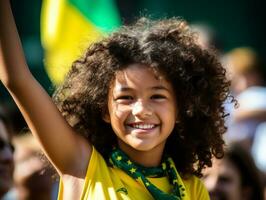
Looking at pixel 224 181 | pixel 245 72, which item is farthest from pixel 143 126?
pixel 245 72

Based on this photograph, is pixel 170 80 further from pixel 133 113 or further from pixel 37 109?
pixel 37 109

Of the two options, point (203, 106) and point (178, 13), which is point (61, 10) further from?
point (178, 13)

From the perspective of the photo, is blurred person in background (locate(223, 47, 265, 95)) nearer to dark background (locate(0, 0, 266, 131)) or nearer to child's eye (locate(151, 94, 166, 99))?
dark background (locate(0, 0, 266, 131))

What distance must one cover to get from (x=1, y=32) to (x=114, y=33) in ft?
2.96

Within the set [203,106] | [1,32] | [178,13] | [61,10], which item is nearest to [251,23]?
[178,13]

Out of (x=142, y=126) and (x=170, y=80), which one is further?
(x=170, y=80)

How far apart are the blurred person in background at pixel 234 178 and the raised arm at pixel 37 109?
1.67m

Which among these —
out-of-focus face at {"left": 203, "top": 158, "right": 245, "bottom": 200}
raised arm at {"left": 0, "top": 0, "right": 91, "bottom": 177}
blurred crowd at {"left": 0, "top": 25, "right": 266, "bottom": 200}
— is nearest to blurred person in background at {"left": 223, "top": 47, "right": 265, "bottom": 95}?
blurred crowd at {"left": 0, "top": 25, "right": 266, "bottom": 200}

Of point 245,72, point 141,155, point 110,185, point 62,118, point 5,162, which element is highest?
point 245,72

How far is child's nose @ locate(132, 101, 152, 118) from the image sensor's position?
501cm

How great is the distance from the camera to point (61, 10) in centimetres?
791

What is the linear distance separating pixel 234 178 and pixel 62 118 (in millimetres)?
1988

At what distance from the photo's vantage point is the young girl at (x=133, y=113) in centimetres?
490

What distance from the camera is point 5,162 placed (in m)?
6.18
